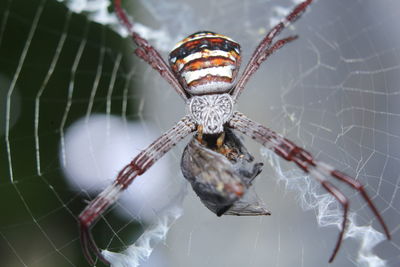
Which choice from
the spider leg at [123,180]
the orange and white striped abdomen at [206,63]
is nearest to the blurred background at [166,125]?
the spider leg at [123,180]

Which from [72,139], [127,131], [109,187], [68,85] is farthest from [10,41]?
[109,187]

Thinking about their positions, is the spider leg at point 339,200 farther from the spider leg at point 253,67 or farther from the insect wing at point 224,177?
the spider leg at point 253,67

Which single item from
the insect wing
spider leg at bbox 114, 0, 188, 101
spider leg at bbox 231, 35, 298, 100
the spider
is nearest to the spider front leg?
the spider

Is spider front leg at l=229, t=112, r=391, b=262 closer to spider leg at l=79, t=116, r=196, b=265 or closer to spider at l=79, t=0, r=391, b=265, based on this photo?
spider at l=79, t=0, r=391, b=265

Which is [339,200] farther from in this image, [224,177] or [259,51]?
[259,51]

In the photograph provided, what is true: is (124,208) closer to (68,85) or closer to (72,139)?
(72,139)
